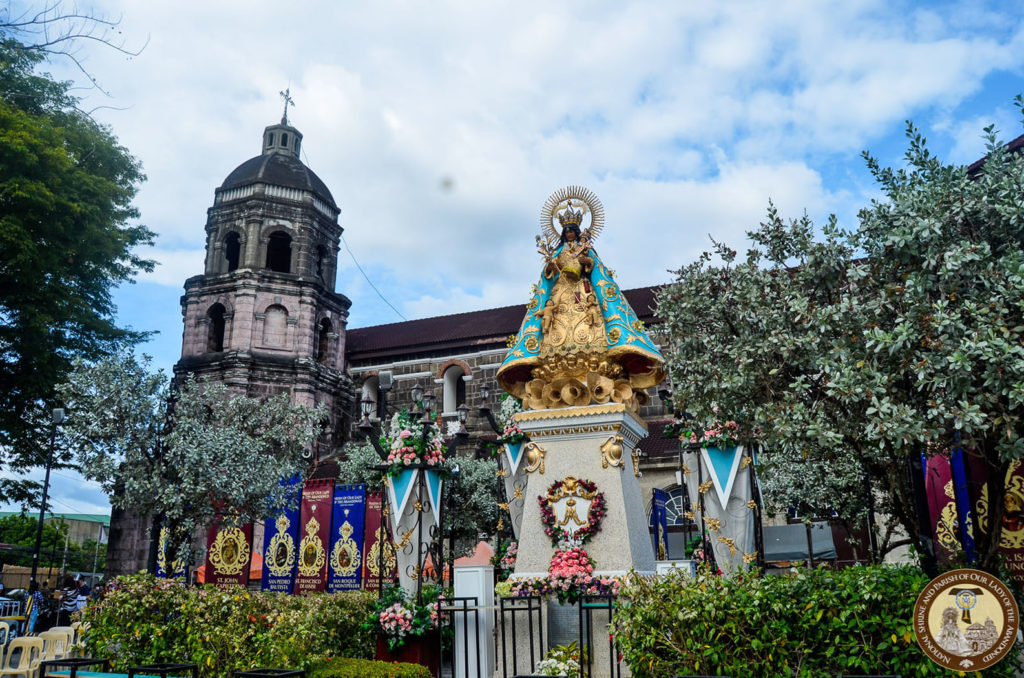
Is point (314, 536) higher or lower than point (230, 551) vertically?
higher

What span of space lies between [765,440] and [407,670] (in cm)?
465

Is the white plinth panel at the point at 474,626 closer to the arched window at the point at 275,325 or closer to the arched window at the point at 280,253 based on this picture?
the arched window at the point at 275,325

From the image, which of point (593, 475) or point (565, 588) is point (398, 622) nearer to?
point (565, 588)

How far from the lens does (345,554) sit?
21172 mm

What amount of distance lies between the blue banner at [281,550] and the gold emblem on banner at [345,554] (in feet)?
4.35

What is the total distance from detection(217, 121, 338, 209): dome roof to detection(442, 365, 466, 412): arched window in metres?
10.1

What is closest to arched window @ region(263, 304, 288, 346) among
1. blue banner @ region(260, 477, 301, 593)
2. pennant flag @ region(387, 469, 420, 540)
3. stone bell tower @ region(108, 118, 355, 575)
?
stone bell tower @ region(108, 118, 355, 575)

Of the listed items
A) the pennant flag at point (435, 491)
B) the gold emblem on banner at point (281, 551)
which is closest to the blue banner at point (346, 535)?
the gold emblem on banner at point (281, 551)

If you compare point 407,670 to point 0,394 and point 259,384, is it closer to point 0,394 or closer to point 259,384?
point 0,394

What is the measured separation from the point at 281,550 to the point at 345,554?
2601mm

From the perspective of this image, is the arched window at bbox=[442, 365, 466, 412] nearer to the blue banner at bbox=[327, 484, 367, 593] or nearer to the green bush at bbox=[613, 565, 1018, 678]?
the blue banner at bbox=[327, 484, 367, 593]

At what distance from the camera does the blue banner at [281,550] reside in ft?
71.8

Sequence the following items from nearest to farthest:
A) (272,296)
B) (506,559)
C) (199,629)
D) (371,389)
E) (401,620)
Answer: (199,629) → (401,620) → (506,559) → (272,296) → (371,389)

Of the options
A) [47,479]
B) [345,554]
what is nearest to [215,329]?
[47,479]
